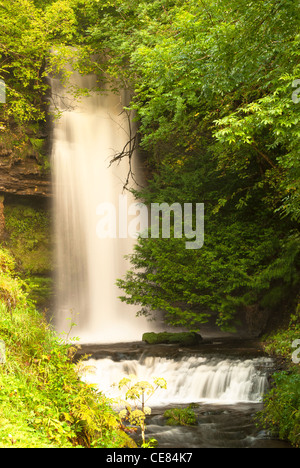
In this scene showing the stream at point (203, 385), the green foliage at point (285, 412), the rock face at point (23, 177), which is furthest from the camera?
the rock face at point (23, 177)

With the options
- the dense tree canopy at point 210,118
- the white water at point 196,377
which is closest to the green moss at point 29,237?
the dense tree canopy at point 210,118

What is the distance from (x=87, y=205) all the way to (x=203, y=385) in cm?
996

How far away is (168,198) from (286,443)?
8103 millimetres

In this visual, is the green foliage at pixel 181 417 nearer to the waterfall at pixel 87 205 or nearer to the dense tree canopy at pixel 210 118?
the dense tree canopy at pixel 210 118

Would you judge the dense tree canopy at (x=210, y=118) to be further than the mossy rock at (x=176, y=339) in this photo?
No

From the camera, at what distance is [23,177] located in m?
16.8

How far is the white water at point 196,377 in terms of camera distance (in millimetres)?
9219

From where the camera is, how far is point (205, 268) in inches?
472

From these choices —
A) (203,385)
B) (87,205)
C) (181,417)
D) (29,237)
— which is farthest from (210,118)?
(29,237)

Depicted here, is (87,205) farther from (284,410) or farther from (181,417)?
(284,410)

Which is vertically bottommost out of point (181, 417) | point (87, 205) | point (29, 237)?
point (181, 417)

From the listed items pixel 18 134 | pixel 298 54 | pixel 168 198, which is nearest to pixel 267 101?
pixel 298 54

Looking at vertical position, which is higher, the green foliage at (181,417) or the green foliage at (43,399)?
the green foliage at (43,399)

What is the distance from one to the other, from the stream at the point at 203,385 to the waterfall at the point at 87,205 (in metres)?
5.21
